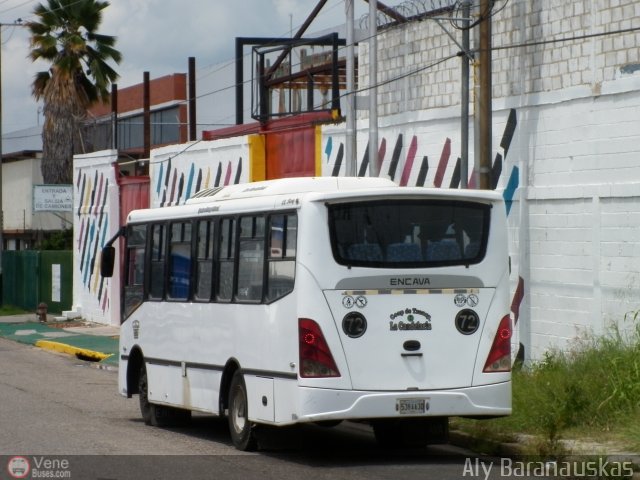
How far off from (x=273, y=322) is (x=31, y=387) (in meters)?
9.44

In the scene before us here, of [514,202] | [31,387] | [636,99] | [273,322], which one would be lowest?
[31,387]

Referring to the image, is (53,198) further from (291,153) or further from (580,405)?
(580,405)

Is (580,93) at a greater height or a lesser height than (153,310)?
greater

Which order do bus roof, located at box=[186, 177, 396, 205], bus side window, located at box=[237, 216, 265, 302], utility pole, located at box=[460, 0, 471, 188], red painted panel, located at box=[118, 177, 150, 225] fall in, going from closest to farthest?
bus side window, located at box=[237, 216, 265, 302]
bus roof, located at box=[186, 177, 396, 205]
utility pole, located at box=[460, 0, 471, 188]
red painted panel, located at box=[118, 177, 150, 225]

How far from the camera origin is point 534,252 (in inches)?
712

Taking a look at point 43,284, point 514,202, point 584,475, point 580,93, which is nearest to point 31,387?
point 514,202

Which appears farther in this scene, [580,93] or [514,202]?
[514,202]

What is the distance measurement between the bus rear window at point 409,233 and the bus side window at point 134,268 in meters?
4.82

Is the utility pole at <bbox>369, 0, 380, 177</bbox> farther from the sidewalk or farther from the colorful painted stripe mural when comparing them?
the colorful painted stripe mural

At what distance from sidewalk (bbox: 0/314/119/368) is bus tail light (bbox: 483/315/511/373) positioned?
14403mm

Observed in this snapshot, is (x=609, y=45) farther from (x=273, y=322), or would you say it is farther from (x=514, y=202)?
(x=273, y=322)

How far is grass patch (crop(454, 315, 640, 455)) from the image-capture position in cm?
1271

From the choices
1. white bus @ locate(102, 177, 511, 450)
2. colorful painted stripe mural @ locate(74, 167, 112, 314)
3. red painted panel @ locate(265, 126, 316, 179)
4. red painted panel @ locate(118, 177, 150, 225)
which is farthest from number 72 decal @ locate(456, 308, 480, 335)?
colorful painted stripe mural @ locate(74, 167, 112, 314)

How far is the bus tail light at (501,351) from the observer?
41.4 ft
